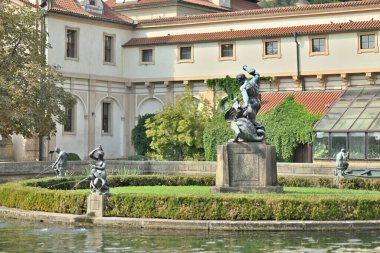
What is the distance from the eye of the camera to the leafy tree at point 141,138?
59906 millimetres

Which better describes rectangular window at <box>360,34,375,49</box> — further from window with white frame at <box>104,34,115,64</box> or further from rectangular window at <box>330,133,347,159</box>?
window with white frame at <box>104,34,115,64</box>

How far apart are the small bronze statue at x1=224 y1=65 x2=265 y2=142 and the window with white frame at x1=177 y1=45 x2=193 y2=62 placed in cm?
3107

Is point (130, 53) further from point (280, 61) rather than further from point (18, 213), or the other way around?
point (18, 213)

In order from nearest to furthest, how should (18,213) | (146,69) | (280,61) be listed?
1. (18,213)
2. (280,61)
3. (146,69)

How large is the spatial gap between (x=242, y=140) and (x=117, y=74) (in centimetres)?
3479

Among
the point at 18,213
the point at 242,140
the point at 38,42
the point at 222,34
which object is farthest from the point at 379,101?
the point at 18,213

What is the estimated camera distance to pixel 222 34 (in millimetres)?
58062

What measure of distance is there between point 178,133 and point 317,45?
1001 cm

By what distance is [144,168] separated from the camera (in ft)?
151

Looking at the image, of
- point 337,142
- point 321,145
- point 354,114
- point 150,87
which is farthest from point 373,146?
point 150,87

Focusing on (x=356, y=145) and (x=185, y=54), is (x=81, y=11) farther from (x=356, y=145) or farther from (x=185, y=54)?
(x=356, y=145)

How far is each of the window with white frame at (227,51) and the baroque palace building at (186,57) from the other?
0.06 meters

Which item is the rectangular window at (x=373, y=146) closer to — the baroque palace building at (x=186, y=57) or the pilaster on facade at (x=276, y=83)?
the baroque palace building at (x=186, y=57)

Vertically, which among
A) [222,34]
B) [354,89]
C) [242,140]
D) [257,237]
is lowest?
[257,237]
